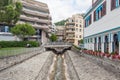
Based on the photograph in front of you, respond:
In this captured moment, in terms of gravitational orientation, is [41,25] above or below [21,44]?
above

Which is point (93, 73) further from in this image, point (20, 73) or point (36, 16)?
point (36, 16)

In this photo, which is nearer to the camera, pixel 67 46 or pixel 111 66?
pixel 111 66

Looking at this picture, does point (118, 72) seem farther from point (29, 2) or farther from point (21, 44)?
point (29, 2)

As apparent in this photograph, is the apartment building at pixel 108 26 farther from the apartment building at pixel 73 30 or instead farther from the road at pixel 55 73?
the apartment building at pixel 73 30

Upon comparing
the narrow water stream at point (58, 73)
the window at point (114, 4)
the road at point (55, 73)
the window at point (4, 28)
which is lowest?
the narrow water stream at point (58, 73)

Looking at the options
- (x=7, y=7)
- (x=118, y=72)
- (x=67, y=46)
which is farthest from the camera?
(x=67, y=46)

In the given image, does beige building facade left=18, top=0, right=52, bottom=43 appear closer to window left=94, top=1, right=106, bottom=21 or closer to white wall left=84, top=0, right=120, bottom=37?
window left=94, top=1, right=106, bottom=21

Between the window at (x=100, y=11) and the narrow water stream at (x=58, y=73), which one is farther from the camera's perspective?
the window at (x=100, y=11)

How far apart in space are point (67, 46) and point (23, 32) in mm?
16861

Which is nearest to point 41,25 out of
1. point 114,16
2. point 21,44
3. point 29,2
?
point 29,2

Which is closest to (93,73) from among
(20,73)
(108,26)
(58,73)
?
(58,73)

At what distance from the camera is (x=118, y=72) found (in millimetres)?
17031

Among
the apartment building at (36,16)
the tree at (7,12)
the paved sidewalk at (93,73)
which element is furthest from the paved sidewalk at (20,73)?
the apartment building at (36,16)

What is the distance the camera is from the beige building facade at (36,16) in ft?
285
